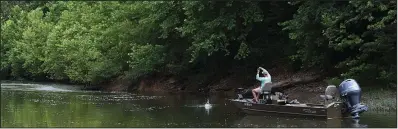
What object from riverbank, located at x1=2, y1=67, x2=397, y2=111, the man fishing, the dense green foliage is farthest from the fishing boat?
the dense green foliage

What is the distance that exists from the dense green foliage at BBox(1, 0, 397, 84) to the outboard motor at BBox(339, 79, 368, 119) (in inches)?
194

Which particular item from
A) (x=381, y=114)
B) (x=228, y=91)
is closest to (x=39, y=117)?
(x=381, y=114)

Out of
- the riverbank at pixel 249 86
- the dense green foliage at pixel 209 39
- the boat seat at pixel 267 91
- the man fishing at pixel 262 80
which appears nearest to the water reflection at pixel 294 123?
the boat seat at pixel 267 91

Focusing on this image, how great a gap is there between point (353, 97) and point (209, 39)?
16.1 m

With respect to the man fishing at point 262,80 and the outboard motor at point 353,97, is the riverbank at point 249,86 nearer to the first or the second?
the outboard motor at point 353,97

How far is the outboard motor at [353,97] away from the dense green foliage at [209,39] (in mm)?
4938

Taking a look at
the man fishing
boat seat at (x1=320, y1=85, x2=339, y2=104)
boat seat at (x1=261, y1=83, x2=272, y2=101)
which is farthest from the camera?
the man fishing

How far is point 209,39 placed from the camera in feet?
125

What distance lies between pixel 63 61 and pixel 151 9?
17251 mm

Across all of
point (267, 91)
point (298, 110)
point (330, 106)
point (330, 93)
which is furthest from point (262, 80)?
point (330, 106)

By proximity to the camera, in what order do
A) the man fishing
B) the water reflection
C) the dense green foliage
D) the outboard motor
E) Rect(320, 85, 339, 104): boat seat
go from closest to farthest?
the water reflection
the outboard motor
Rect(320, 85, 339, 104): boat seat
the man fishing
the dense green foliage

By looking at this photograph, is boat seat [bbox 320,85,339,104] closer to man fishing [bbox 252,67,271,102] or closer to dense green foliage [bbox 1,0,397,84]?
man fishing [bbox 252,67,271,102]

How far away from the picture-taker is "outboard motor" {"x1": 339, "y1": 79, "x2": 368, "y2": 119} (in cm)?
2278

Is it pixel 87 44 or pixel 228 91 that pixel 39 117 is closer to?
pixel 228 91
